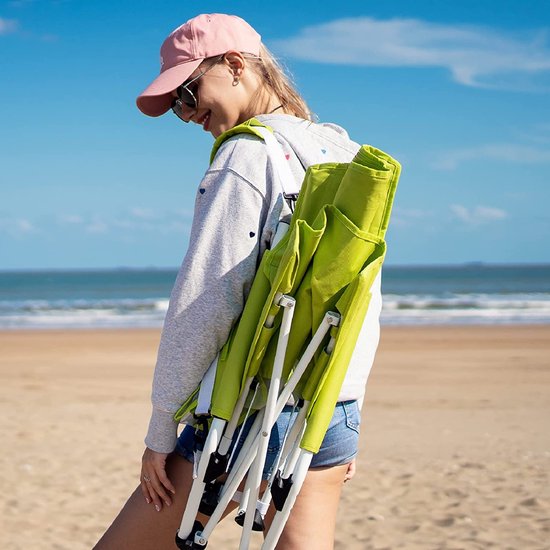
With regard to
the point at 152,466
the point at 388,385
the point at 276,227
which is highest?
the point at 276,227

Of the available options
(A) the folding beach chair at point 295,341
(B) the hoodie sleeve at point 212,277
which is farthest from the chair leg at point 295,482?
(B) the hoodie sleeve at point 212,277

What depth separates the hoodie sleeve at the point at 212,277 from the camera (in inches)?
69.3

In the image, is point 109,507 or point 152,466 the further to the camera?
point 109,507

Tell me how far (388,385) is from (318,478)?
828cm

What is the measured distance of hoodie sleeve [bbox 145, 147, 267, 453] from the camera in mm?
1760

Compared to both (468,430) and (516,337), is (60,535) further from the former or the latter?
(516,337)

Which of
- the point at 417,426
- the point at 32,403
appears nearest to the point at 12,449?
the point at 32,403

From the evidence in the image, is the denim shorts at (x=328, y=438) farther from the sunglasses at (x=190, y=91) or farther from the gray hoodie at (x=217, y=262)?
the sunglasses at (x=190, y=91)

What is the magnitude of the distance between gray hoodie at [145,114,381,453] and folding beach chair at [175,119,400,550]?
0.03m

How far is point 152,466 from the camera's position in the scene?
1864mm

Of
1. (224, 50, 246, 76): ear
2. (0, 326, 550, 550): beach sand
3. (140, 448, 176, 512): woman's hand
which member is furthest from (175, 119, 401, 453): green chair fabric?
(0, 326, 550, 550): beach sand

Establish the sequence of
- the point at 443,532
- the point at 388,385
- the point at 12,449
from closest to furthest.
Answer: the point at 443,532, the point at 12,449, the point at 388,385

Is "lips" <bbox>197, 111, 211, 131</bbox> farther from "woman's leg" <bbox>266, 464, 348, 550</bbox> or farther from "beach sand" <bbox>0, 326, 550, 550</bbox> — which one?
"beach sand" <bbox>0, 326, 550, 550</bbox>

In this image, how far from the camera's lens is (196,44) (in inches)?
76.3
